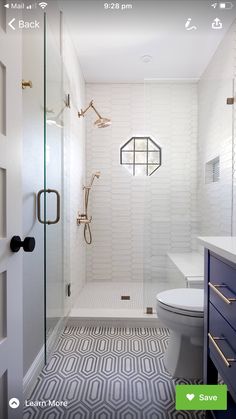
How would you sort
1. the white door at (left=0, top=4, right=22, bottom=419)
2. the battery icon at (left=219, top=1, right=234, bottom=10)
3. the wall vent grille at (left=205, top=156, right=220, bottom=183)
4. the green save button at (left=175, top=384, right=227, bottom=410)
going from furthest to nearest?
1. the wall vent grille at (left=205, top=156, right=220, bottom=183)
2. the battery icon at (left=219, top=1, right=234, bottom=10)
3. the green save button at (left=175, top=384, right=227, bottom=410)
4. the white door at (left=0, top=4, right=22, bottom=419)

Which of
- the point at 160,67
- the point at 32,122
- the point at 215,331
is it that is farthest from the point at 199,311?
the point at 160,67

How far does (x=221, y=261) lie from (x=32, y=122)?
1.13m

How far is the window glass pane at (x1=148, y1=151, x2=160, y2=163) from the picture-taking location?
3010 millimetres

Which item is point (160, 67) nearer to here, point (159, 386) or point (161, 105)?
point (161, 105)

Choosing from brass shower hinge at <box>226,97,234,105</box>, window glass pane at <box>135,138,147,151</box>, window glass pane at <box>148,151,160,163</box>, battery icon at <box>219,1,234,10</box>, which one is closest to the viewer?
battery icon at <box>219,1,234,10</box>

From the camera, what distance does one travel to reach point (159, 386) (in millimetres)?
1326

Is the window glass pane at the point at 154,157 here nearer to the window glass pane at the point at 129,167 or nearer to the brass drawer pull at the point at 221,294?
the window glass pane at the point at 129,167

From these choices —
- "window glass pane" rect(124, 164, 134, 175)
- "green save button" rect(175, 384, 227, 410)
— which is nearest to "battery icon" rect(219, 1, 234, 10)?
"green save button" rect(175, 384, 227, 410)

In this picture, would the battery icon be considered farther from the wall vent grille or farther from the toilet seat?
the wall vent grille

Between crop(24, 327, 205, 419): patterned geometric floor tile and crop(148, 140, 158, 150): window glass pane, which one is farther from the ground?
crop(148, 140, 158, 150): window glass pane

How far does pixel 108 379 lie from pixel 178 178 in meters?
2.04

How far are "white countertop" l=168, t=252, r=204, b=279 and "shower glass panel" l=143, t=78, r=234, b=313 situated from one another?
0.4 inches

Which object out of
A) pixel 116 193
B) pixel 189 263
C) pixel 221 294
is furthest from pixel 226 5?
pixel 116 193

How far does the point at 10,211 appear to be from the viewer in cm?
86
